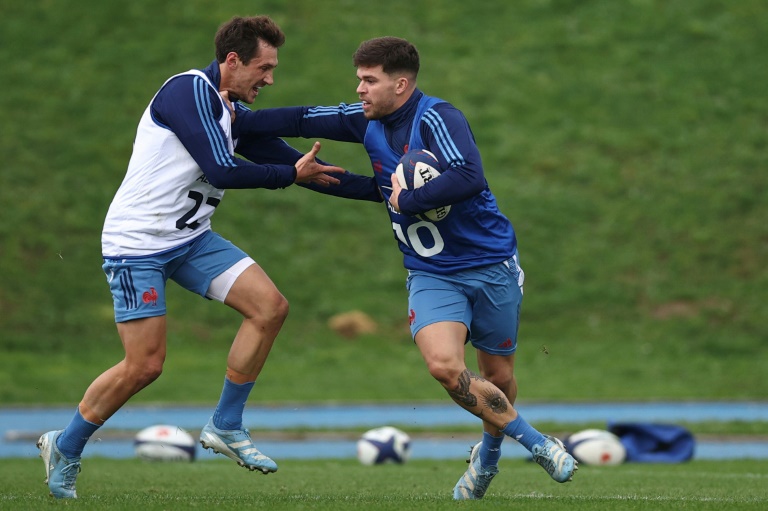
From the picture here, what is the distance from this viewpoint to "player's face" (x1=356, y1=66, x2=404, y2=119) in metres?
7.29

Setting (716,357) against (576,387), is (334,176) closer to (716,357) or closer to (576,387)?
(576,387)

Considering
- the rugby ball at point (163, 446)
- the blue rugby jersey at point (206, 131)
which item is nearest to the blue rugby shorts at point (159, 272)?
the blue rugby jersey at point (206, 131)

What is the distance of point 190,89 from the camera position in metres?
7.12

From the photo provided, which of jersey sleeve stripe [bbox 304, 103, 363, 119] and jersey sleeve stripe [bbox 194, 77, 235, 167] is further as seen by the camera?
jersey sleeve stripe [bbox 304, 103, 363, 119]

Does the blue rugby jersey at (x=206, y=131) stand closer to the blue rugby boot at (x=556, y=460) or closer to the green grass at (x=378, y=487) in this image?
the green grass at (x=378, y=487)

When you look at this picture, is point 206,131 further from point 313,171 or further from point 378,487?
point 378,487

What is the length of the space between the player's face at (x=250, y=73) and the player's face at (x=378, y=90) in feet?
1.90

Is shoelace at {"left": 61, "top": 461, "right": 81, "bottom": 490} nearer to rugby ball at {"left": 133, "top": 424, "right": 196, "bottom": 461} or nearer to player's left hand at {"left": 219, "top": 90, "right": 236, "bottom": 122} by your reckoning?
player's left hand at {"left": 219, "top": 90, "right": 236, "bottom": 122}

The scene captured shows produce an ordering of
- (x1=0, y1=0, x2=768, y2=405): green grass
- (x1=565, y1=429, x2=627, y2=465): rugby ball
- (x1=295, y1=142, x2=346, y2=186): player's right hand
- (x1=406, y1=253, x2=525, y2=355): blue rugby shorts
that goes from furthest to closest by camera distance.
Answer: (x1=0, y1=0, x2=768, y2=405): green grass, (x1=565, y1=429, x2=627, y2=465): rugby ball, (x1=295, y1=142, x2=346, y2=186): player's right hand, (x1=406, y1=253, x2=525, y2=355): blue rugby shorts

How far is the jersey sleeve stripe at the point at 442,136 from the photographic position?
7.00 m

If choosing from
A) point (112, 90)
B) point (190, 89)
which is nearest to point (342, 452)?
point (190, 89)

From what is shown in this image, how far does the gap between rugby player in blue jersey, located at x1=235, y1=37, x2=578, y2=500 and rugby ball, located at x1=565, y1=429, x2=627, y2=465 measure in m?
4.17

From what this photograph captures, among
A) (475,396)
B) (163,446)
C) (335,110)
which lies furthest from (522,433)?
(163,446)

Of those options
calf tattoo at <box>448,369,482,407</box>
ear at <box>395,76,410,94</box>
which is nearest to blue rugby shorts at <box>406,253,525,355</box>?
calf tattoo at <box>448,369,482,407</box>
